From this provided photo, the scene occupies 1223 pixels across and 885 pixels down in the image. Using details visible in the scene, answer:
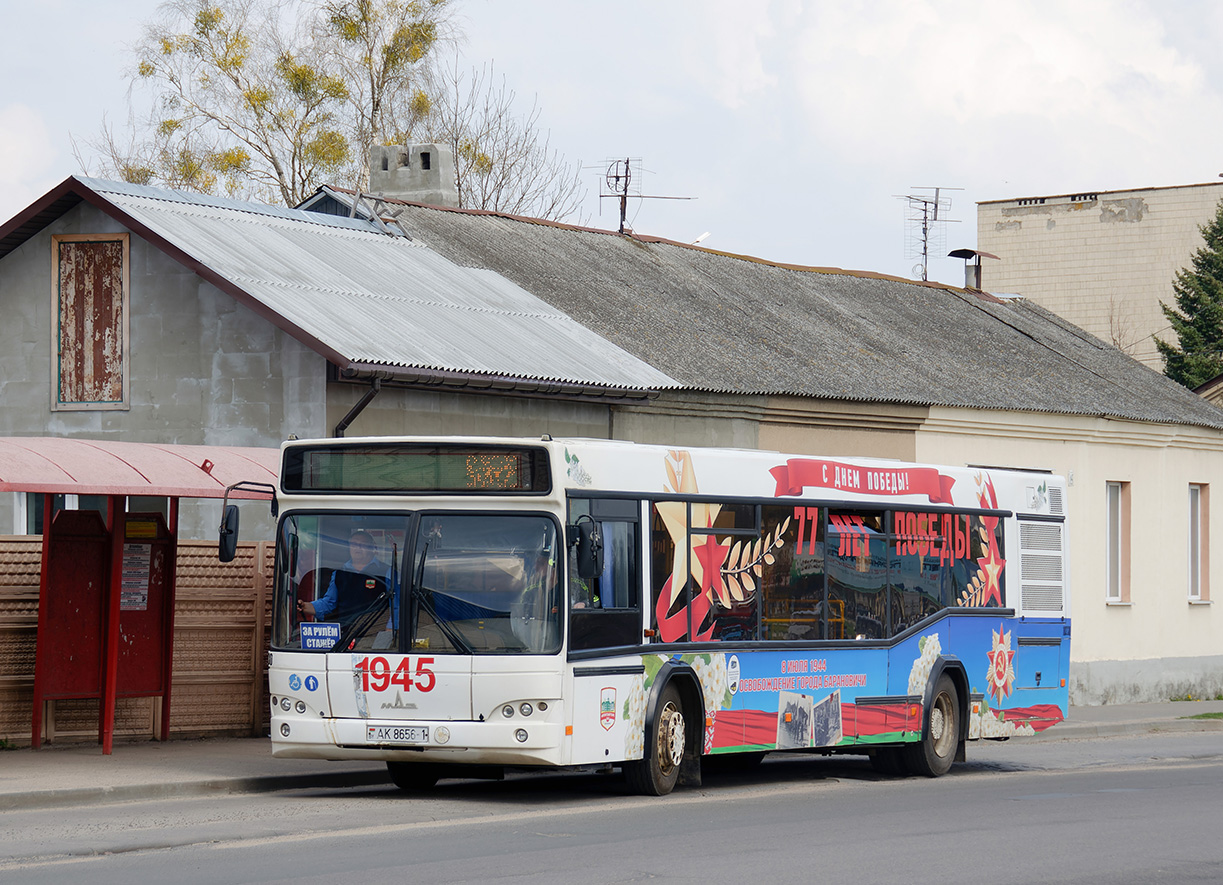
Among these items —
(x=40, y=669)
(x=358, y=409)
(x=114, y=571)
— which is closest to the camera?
(x=114, y=571)

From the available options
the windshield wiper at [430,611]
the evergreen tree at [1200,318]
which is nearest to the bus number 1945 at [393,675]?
the windshield wiper at [430,611]

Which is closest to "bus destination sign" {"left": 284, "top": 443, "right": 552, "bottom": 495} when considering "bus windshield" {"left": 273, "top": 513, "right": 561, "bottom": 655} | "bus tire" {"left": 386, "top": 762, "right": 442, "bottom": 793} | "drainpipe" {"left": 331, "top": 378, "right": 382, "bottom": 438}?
"bus windshield" {"left": 273, "top": 513, "right": 561, "bottom": 655}

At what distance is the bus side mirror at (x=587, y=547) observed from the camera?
12.3 meters

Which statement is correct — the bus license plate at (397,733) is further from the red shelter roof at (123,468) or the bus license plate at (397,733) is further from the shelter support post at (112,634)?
the shelter support post at (112,634)

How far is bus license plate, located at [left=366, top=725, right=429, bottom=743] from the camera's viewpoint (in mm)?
12258

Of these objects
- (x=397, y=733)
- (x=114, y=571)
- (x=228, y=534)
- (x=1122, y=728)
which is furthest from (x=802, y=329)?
(x=397, y=733)

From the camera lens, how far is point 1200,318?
175ft

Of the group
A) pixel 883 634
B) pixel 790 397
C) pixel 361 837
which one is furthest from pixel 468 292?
pixel 361 837

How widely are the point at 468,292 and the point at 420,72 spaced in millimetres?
23147

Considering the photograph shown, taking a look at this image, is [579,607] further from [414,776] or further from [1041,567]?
[1041,567]

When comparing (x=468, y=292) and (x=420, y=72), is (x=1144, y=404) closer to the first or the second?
(x=468, y=292)

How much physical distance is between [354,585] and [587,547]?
1.72 meters

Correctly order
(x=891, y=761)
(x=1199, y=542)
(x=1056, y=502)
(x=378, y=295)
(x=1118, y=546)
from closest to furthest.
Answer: (x=891, y=761), (x=1056, y=502), (x=378, y=295), (x=1118, y=546), (x=1199, y=542)

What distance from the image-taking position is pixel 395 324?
1916 centimetres
